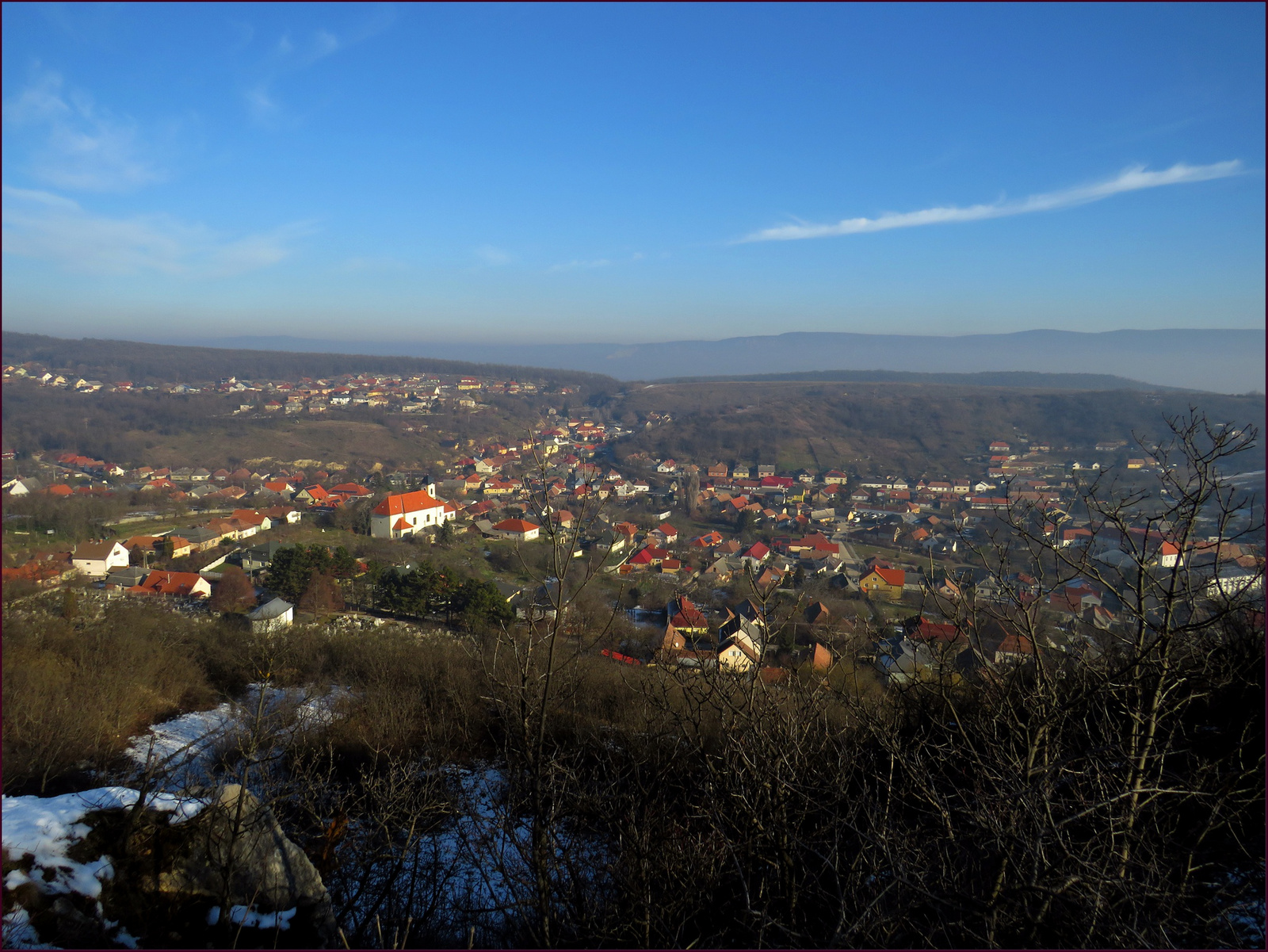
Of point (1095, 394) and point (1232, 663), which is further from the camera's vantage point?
point (1095, 394)

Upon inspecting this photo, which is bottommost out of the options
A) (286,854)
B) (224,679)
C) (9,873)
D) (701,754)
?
(224,679)

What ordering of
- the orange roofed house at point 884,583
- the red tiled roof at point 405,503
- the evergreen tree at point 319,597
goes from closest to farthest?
the evergreen tree at point 319,597 < the orange roofed house at point 884,583 < the red tiled roof at point 405,503

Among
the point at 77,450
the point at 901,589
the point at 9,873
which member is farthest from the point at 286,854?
the point at 77,450

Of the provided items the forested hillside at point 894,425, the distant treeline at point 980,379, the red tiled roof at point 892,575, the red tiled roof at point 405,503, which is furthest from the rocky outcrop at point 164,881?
the distant treeline at point 980,379

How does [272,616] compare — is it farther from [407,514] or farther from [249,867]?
[407,514]

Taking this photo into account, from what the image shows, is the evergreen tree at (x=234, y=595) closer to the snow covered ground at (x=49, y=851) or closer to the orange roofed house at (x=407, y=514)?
the orange roofed house at (x=407, y=514)

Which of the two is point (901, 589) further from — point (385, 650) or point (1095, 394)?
point (1095, 394)

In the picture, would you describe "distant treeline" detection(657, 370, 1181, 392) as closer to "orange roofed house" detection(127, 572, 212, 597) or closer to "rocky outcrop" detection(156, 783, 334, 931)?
"orange roofed house" detection(127, 572, 212, 597)
